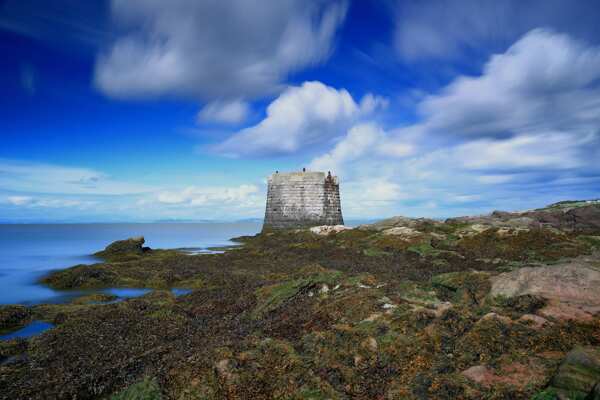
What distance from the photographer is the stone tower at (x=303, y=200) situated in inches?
1385

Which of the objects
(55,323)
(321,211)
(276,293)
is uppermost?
(321,211)

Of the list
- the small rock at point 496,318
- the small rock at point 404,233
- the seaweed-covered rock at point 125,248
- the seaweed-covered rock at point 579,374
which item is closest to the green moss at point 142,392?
the seaweed-covered rock at point 579,374

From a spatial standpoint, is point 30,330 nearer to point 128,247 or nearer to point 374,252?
point 374,252

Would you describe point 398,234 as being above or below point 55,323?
above

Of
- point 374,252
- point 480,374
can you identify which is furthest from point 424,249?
point 480,374

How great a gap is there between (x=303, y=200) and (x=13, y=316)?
26.8 meters

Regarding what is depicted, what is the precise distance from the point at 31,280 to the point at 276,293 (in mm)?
18786

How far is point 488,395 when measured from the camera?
371 cm

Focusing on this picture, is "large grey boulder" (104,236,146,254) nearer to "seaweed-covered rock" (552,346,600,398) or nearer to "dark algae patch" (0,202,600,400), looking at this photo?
"dark algae patch" (0,202,600,400)

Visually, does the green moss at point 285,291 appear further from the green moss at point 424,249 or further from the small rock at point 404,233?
the small rock at point 404,233

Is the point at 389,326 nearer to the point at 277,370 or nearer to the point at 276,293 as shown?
the point at 277,370

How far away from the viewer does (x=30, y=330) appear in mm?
9672

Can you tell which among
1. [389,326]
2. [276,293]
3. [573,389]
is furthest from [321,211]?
[573,389]

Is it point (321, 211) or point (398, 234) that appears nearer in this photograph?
point (398, 234)
